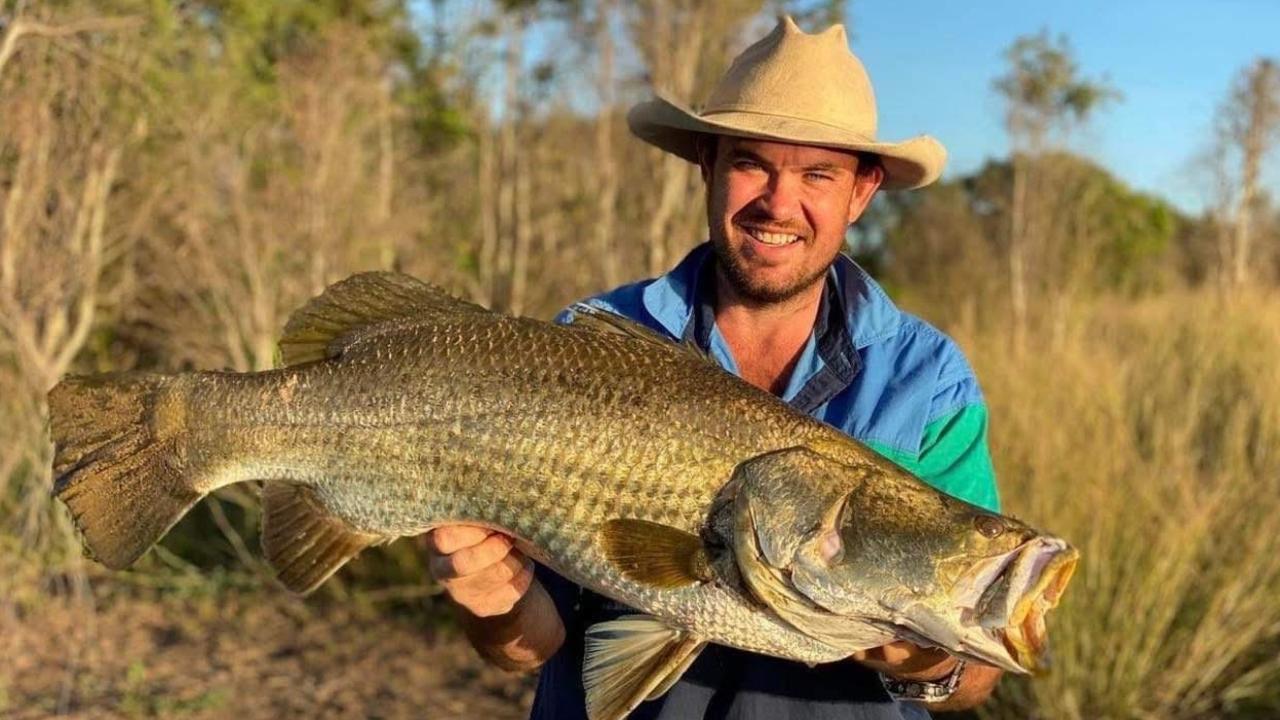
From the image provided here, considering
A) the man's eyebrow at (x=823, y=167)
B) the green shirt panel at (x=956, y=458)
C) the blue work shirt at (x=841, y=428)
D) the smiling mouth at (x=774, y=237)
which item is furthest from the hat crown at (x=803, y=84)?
the green shirt panel at (x=956, y=458)

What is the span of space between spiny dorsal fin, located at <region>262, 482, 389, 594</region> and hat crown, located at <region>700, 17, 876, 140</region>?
55.7 inches

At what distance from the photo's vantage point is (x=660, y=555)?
6.94 ft

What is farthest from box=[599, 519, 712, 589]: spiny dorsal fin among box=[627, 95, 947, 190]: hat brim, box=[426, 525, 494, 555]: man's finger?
box=[627, 95, 947, 190]: hat brim

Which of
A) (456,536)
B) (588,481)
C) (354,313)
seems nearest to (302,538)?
(456,536)

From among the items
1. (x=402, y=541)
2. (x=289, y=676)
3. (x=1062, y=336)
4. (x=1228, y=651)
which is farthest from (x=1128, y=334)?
(x=289, y=676)

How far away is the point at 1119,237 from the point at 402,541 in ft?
73.0

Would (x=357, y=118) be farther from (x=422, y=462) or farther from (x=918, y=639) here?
(x=918, y=639)

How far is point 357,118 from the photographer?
9.62 meters

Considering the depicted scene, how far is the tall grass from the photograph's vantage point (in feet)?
17.2

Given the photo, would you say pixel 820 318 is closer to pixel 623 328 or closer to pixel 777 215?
pixel 777 215

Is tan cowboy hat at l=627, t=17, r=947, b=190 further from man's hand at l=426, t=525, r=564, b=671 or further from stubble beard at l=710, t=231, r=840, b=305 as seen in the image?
man's hand at l=426, t=525, r=564, b=671

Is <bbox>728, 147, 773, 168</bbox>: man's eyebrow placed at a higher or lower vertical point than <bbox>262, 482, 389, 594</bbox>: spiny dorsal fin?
higher

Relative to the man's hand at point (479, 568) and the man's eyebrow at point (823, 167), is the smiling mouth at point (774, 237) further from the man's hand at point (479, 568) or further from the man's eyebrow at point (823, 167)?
the man's hand at point (479, 568)

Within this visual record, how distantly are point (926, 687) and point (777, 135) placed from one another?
4.32 ft
